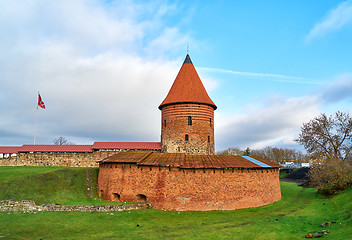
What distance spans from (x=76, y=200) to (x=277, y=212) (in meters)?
12.5

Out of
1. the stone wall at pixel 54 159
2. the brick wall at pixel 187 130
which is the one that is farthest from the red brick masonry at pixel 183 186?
the stone wall at pixel 54 159

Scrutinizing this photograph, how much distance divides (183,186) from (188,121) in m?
7.05

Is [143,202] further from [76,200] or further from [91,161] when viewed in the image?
[91,161]

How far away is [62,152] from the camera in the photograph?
23562mm

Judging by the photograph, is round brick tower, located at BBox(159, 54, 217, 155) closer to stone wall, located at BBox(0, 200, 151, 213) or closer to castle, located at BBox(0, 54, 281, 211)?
castle, located at BBox(0, 54, 281, 211)

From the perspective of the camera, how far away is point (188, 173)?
16.3 m

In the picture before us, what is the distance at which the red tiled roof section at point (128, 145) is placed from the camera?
2311 cm

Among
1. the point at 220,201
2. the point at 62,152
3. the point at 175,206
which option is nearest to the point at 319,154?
the point at 220,201

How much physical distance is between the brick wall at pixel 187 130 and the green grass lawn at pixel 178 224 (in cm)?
692

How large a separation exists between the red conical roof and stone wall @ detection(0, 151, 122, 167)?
786cm

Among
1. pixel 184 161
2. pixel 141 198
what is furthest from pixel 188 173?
pixel 141 198

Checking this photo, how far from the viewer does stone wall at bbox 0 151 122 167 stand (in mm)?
23336

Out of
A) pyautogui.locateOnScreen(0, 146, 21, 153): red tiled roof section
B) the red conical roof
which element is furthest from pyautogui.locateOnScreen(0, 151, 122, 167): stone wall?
the red conical roof

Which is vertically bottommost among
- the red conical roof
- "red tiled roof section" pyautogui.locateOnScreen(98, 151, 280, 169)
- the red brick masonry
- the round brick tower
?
the red brick masonry
